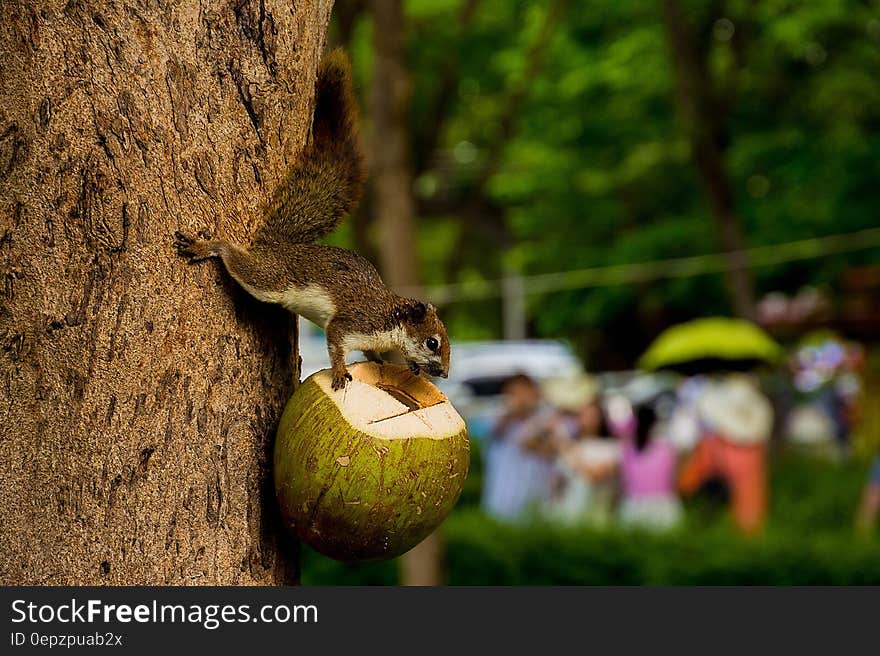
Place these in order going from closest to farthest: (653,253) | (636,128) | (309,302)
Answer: (309,302), (636,128), (653,253)

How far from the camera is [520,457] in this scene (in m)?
9.56

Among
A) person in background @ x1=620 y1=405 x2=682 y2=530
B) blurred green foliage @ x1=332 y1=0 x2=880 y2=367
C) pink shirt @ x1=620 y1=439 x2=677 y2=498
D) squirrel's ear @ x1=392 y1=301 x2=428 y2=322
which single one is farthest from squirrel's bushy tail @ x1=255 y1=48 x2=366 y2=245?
blurred green foliage @ x1=332 y1=0 x2=880 y2=367

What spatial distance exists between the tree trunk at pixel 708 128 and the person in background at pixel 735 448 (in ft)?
10.5

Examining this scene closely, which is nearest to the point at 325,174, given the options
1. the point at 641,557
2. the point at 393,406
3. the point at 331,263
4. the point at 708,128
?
the point at 331,263

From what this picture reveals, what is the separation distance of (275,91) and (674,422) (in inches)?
428

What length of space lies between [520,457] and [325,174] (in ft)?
24.2

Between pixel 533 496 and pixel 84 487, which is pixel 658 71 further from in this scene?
pixel 84 487

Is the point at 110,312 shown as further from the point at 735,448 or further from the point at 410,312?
the point at 735,448

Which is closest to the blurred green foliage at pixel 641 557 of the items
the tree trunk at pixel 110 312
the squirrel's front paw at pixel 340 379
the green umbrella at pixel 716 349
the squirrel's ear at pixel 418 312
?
the green umbrella at pixel 716 349

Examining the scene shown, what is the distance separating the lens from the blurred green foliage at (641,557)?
7109mm

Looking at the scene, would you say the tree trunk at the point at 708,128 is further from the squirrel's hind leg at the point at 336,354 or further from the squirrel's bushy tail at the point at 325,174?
the squirrel's hind leg at the point at 336,354

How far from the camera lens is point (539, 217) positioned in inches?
690

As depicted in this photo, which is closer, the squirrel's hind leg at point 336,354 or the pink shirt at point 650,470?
the squirrel's hind leg at point 336,354

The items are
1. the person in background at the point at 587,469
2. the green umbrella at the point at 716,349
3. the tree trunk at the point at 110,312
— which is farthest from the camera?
the green umbrella at the point at 716,349
